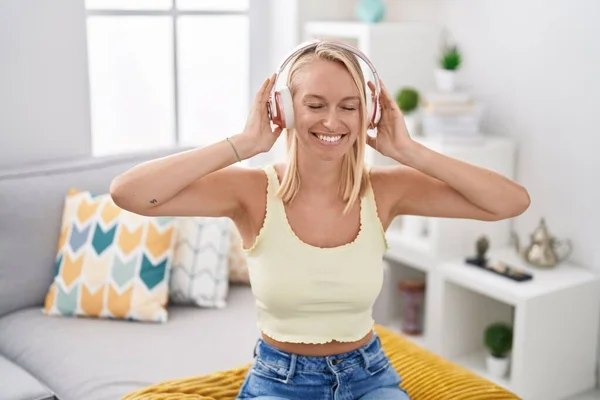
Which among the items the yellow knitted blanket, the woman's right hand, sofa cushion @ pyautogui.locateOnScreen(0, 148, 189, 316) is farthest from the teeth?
sofa cushion @ pyautogui.locateOnScreen(0, 148, 189, 316)

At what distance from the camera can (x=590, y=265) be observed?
109 inches

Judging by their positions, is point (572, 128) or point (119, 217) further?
point (572, 128)

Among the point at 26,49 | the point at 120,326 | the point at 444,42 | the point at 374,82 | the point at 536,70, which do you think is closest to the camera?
the point at 374,82

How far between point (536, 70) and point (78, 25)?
1.59m

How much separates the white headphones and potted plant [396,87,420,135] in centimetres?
136

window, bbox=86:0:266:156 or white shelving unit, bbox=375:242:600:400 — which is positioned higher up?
window, bbox=86:0:266:156

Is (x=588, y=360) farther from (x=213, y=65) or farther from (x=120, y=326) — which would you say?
(x=213, y=65)

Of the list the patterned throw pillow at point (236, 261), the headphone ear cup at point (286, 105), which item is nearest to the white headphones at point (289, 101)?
the headphone ear cup at point (286, 105)

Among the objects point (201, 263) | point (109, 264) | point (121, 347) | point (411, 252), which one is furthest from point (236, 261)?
point (411, 252)

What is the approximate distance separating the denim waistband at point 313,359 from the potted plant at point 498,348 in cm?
116

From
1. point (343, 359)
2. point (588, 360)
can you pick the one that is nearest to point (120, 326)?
point (343, 359)

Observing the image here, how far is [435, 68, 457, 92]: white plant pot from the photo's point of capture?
116 inches

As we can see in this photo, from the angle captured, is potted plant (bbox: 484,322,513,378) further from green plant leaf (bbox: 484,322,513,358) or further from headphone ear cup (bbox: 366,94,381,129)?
headphone ear cup (bbox: 366,94,381,129)

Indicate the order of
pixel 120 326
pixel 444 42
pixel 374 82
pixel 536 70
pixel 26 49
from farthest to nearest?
pixel 444 42 → pixel 536 70 → pixel 26 49 → pixel 120 326 → pixel 374 82
